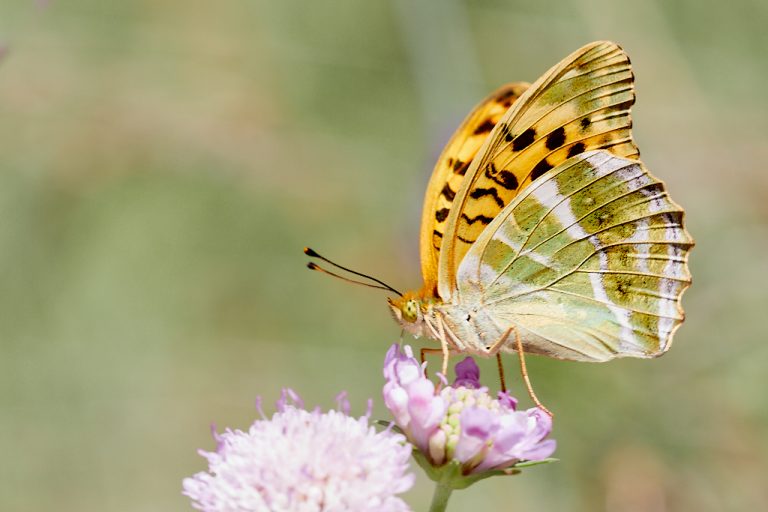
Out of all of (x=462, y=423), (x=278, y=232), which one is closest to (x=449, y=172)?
(x=462, y=423)

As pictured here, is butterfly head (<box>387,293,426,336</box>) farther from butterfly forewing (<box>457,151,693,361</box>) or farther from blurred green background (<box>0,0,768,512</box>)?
blurred green background (<box>0,0,768,512</box>)

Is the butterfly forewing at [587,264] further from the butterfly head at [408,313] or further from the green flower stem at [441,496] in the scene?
the green flower stem at [441,496]

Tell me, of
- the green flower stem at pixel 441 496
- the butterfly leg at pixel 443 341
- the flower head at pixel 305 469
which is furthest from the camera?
the butterfly leg at pixel 443 341

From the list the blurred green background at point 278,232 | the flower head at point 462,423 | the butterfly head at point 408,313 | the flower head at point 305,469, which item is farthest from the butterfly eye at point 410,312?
the blurred green background at point 278,232

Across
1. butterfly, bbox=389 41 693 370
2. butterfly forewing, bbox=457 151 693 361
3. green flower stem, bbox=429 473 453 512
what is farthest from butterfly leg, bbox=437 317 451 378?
green flower stem, bbox=429 473 453 512

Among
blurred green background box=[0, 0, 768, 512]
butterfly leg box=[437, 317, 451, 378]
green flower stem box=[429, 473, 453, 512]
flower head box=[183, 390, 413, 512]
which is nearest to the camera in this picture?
flower head box=[183, 390, 413, 512]

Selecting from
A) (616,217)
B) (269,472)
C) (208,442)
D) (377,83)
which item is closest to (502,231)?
(616,217)

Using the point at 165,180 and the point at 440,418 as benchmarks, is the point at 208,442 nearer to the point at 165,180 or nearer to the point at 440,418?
the point at 165,180
